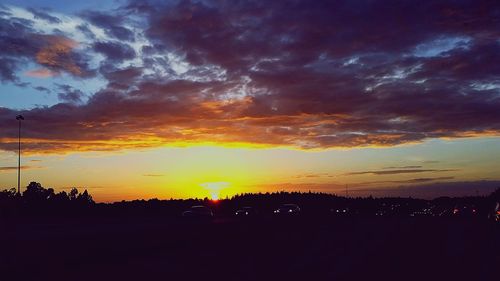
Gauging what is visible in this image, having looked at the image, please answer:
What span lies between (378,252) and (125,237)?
42.8 ft

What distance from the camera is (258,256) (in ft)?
77.8

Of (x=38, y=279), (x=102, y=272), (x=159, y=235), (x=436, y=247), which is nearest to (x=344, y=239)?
(x=436, y=247)

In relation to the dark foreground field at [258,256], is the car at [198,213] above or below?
above

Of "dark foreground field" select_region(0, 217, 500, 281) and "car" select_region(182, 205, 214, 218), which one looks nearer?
"dark foreground field" select_region(0, 217, 500, 281)

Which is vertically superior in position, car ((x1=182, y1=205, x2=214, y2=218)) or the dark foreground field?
car ((x1=182, y1=205, x2=214, y2=218))

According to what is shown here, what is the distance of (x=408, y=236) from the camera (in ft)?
110

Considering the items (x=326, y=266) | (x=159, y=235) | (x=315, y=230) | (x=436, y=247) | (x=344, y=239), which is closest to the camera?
(x=326, y=266)

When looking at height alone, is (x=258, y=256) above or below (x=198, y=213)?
below

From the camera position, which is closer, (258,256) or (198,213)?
(258,256)

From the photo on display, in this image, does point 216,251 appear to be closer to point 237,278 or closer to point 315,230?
point 237,278

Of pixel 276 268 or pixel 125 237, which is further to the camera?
pixel 125 237

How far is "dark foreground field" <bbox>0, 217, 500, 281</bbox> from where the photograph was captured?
61.6 ft

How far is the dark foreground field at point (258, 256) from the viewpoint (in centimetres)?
1878

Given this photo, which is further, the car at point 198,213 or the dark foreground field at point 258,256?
the car at point 198,213
